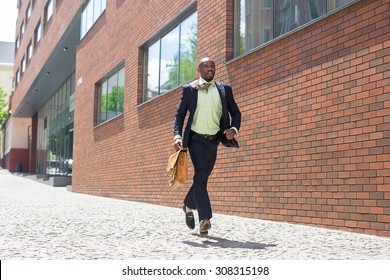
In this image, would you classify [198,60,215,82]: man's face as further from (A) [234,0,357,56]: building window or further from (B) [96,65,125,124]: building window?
(B) [96,65,125,124]: building window

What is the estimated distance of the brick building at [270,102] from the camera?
5578 mm

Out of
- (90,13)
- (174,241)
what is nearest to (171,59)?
(174,241)

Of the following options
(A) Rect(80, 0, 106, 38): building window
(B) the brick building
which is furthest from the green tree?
(B) the brick building

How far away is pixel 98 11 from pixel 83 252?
13473 millimetres

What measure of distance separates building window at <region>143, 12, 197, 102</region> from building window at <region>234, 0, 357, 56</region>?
170cm

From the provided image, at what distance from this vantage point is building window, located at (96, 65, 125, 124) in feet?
46.8

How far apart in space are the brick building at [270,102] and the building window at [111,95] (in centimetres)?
7

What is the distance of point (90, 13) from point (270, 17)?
11.7 m

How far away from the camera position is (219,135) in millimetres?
5340

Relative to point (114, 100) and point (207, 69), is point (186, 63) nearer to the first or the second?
point (114, 100)

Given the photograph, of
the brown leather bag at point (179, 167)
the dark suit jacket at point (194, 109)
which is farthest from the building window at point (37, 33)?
the brown leather bag at point (179, 167)

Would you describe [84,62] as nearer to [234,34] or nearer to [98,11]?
[98,11]

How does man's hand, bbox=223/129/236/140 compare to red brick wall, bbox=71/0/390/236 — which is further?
red brick wall, bbox=71/0/390/236

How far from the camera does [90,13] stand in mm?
18031
